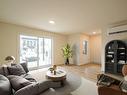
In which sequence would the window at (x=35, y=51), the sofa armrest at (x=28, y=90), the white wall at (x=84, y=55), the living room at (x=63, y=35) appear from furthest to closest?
1. the white wall at (x=84, y=55)
2. the window at (x=35, y=51)
3. the living room at (x=63, y=35)
4. the sofa armrest at (x=28, y=90)

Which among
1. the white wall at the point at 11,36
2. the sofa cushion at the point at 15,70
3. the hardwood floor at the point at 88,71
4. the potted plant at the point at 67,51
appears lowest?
the hardwood floor at the point at 88,71

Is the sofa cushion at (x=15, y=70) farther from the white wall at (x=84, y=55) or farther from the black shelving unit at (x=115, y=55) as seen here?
the white wall at (x=84, y=55)

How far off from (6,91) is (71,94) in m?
1.91

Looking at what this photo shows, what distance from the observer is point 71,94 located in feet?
9.21

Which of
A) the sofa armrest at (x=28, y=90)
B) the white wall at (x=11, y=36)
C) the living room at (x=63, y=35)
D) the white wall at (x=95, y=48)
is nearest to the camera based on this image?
the sofa armrest at (x=28, y=90)

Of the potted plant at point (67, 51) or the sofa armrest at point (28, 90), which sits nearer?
the sofa armrest at point (28, 90)

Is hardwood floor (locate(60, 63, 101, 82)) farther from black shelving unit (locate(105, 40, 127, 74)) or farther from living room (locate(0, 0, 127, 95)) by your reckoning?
black shelving unit (locate(105, 40, 127, 74))

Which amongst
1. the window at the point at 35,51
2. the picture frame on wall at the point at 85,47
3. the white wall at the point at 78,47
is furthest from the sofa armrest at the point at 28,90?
the picture frame on wall at the point at 85,47

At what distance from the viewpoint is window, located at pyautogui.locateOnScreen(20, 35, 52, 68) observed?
579 centimetres

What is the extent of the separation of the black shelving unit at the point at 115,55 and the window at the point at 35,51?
13.2 ft

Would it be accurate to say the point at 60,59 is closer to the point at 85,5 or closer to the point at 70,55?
the point at 70,55

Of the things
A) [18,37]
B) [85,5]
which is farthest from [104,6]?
[18,37]

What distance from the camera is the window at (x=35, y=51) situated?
19.0 ft

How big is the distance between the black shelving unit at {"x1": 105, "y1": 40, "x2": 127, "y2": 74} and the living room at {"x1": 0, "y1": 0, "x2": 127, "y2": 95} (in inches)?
3.8
